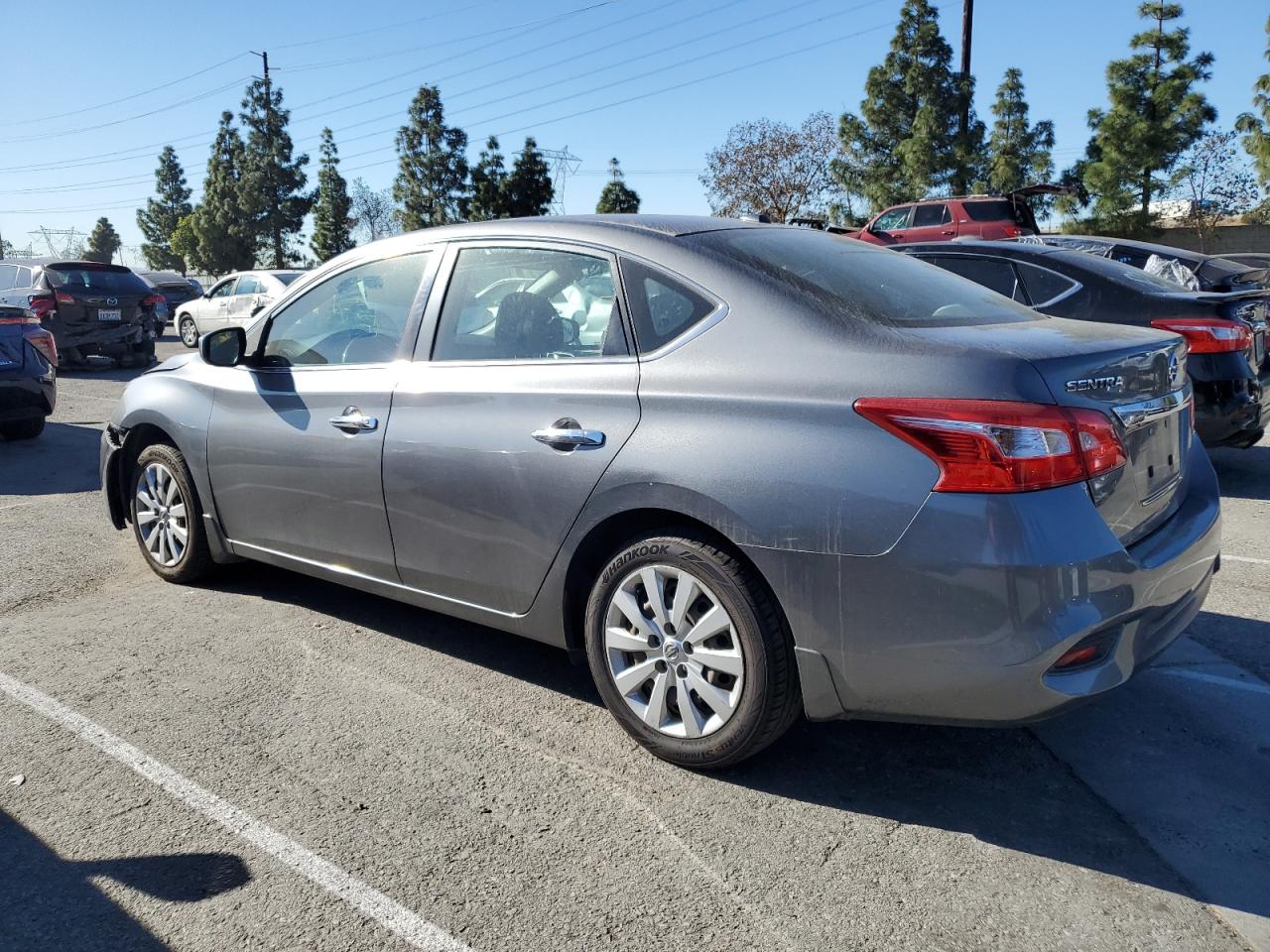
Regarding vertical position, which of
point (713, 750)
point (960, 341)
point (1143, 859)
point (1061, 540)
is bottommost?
point (1143, 859)

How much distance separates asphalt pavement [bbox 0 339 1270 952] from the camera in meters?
2.46

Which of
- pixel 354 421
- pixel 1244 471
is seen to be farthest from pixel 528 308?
pixel 1244 471

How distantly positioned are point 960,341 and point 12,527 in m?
5.84

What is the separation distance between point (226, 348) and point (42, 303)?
12.2 m

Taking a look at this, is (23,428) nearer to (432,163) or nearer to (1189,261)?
(1189,261)

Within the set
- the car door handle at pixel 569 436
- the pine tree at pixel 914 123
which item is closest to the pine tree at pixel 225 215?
the pine tree at pixel 914 123

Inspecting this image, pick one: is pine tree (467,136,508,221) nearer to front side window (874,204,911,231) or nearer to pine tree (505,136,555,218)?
pine tree (505,136,555,218)

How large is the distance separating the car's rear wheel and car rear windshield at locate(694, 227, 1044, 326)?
776 inches

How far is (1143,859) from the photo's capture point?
270 centimetres

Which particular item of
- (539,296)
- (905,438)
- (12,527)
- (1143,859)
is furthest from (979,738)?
(12,527)

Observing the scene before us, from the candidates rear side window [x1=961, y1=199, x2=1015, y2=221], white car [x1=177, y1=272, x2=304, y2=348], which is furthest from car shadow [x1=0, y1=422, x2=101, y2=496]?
rear side window [x1=961, y1=199, x2=1015, y2=221]

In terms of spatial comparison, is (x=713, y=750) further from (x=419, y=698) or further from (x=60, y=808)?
(x=60, y=808)

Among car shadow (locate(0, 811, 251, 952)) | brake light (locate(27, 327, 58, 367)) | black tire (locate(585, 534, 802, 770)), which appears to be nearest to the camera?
car shadow (locate(0, 811, 251, 952))

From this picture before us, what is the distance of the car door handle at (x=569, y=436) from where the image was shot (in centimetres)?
318
